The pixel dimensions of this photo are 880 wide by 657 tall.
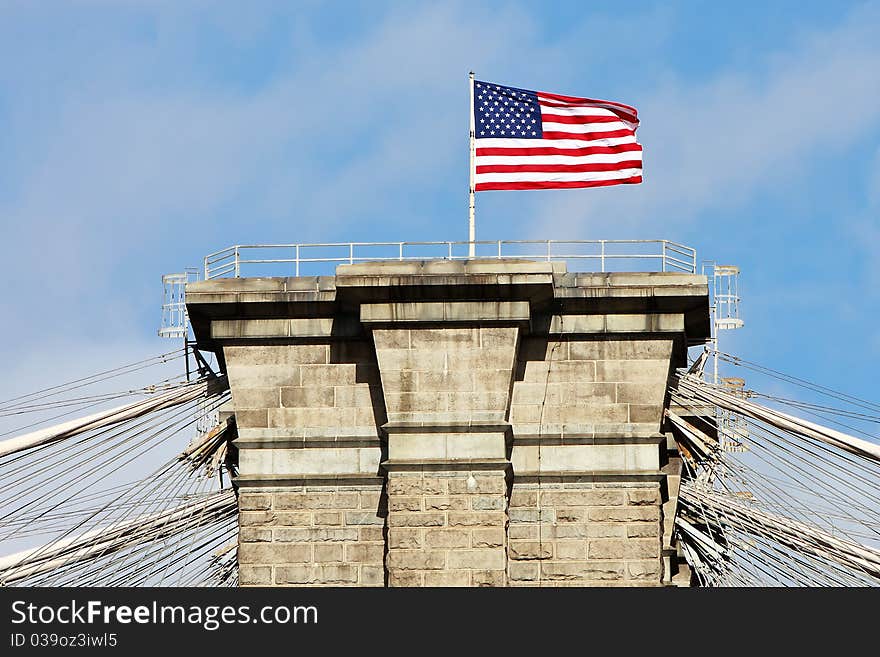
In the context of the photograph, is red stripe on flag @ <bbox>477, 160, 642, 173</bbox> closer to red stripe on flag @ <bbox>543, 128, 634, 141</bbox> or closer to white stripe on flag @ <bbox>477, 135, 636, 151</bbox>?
white stripe on flag @ <bbox>477, 135, 636, 151</bbox>

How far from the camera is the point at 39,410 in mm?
40750

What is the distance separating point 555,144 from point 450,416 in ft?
20.2

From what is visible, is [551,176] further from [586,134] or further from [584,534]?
[584,534]

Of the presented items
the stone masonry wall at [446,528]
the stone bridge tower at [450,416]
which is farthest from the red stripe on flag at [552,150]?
the stone masonry wall at [446,528]

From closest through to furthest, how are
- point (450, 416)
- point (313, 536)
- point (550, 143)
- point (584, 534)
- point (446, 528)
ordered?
point (446, 528)
point (450, 416)
point (584, 534)
point (313, 536)
point (550, 143)

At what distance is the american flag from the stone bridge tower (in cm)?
258

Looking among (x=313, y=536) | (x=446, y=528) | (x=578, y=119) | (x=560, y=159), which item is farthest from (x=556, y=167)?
(x=313, y=536)

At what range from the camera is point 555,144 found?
132ft

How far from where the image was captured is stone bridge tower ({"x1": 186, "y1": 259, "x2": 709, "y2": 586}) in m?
37.6

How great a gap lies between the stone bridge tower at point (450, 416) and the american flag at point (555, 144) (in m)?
2.58

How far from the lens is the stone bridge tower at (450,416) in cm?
3756

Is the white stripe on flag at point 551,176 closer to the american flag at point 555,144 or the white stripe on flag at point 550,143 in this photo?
the american flag at point 555,144

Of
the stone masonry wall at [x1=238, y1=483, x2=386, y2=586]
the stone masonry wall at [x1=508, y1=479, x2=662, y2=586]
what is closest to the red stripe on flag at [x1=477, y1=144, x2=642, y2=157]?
the stone masonry wall at [x1=508, y1=479, x2=662, y2=586]

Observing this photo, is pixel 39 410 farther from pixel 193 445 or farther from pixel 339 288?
pixel 339 288
